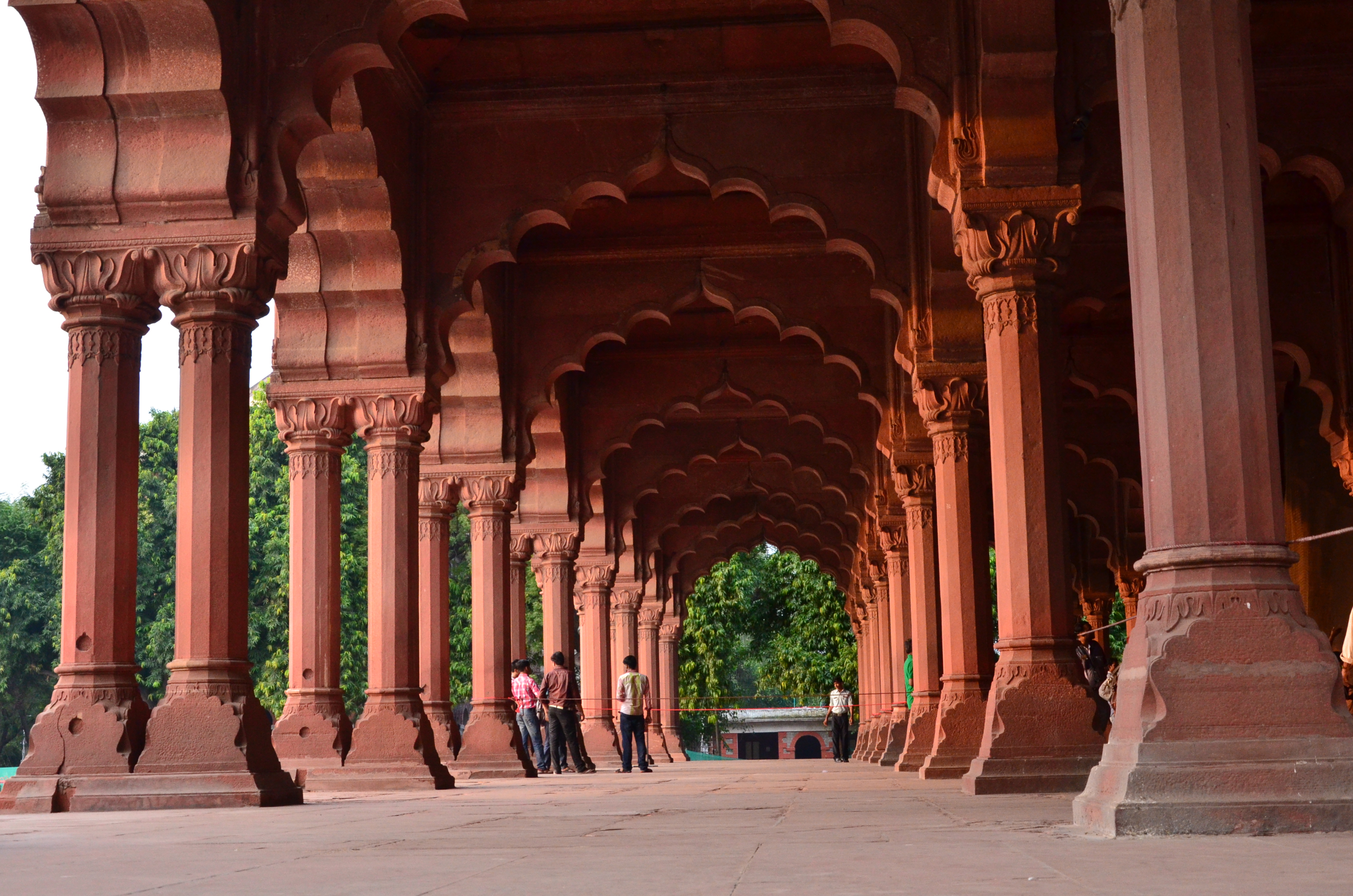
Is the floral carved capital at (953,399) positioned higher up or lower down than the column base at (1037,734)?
higher up

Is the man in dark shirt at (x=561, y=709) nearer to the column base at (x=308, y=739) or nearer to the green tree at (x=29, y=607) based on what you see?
the column base at (x=308, y=739)

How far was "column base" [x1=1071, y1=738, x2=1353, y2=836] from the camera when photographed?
4.98 metres

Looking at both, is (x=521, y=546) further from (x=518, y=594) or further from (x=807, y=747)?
(x=807, y=747)

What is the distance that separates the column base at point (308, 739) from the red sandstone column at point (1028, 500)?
6.02m

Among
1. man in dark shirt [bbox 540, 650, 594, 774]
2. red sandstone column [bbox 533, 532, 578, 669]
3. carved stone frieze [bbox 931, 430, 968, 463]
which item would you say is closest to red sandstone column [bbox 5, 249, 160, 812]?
carved stone frieze [bbox 931, 430, 968, 463]

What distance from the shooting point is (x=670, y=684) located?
4153 cm

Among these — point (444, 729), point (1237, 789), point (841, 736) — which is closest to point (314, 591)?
point (444, 729)

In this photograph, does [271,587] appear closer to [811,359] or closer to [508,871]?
[811,359]

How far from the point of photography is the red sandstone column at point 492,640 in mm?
17844

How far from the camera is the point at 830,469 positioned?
26.9 m

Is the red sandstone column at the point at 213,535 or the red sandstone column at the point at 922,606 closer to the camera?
the red sandstone column at the point at 213,535

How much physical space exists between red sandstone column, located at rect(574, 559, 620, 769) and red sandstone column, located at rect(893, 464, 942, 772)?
971 cm

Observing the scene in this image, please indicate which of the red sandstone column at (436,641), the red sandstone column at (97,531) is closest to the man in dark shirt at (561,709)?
the red sandstone column at (436,641)

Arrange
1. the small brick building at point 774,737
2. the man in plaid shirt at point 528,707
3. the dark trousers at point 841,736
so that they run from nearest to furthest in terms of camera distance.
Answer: the man in plaid shirt at point 528,707
the dark trousers at point 841,736
the small brick building at point 774,737
